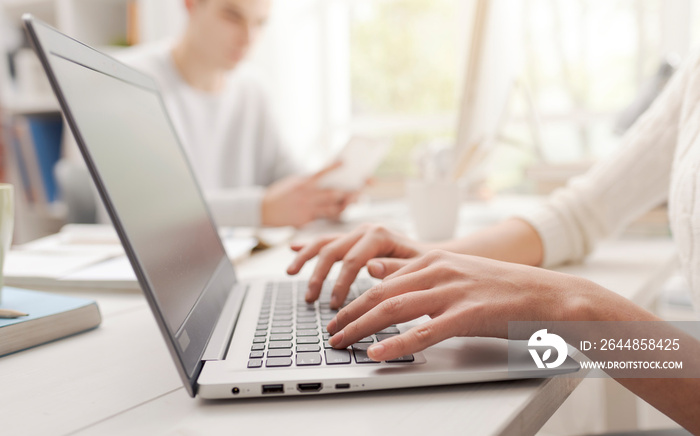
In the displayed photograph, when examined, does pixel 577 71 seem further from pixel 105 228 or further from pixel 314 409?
pixel 314 409

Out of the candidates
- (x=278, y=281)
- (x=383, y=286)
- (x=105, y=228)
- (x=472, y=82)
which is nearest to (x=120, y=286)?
(x=278, y=281)

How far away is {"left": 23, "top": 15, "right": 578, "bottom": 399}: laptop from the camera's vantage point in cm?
33

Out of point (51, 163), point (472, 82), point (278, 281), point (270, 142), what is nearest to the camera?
point (278, 281)

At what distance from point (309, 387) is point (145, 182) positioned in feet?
0.71

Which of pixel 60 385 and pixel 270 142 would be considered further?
pixel 270 142

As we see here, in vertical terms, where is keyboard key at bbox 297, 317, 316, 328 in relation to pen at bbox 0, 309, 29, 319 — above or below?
below

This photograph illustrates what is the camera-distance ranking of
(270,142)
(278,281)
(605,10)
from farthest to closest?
(270,142) → (605,10) → (278,281)

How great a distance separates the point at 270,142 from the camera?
6.43 ft

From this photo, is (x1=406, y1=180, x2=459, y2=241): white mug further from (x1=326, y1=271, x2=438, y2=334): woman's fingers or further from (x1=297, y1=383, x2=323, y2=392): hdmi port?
(x1=297, y1=383, x2=323, y2=392): hdmi port

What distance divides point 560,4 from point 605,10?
155mm

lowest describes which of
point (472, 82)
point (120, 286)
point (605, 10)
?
point (120, 286)

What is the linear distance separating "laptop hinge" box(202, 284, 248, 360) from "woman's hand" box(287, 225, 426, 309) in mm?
71

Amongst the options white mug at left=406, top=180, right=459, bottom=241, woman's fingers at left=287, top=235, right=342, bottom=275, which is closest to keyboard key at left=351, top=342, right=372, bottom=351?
woman's fingers at left=287, top=235, right=342, bottom=275

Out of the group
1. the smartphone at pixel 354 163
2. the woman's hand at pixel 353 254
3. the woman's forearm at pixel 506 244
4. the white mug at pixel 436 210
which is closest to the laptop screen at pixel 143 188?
the woman's hand at pixel 353 254
